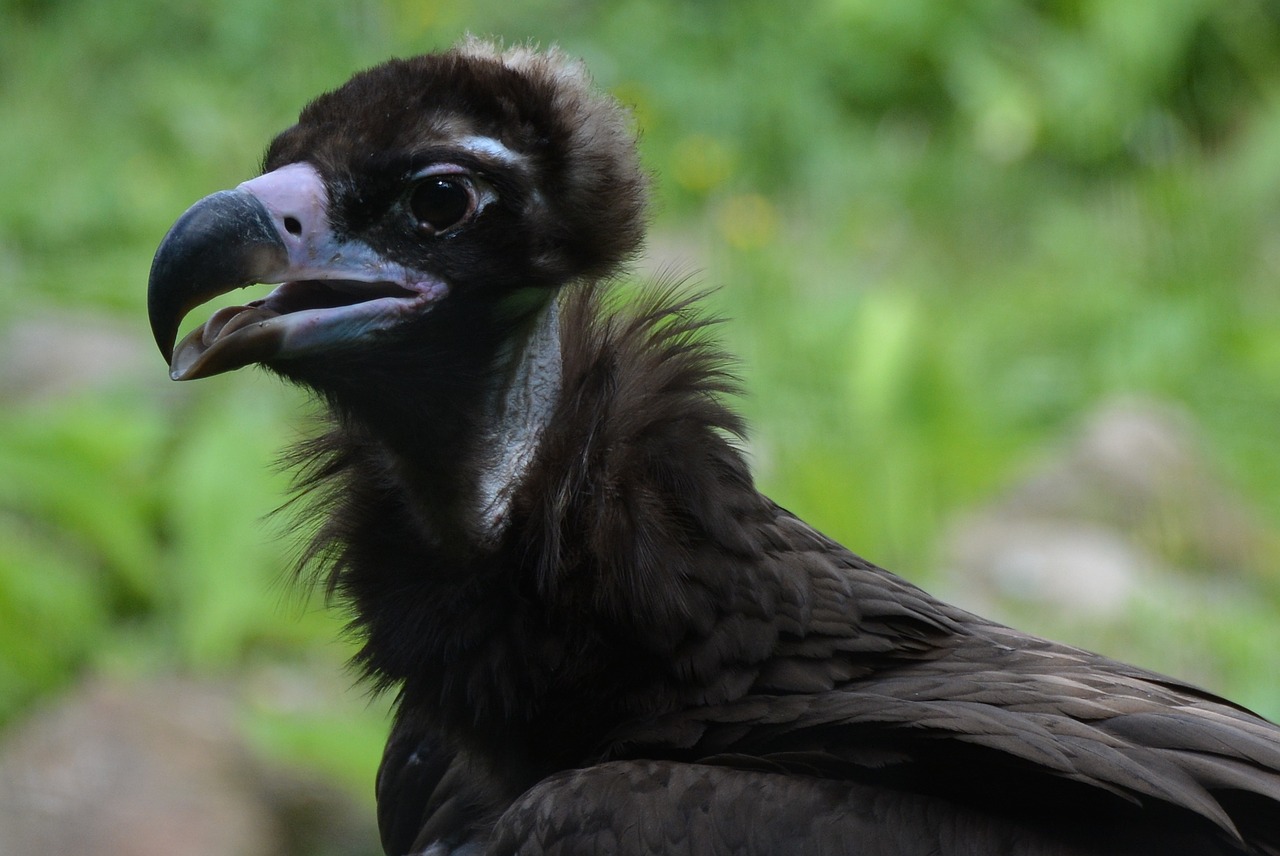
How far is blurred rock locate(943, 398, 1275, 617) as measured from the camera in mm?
5926

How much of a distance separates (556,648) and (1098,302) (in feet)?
19.0

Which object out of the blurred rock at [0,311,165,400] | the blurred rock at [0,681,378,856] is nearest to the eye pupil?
the blurred rock at [0,681,378,856]

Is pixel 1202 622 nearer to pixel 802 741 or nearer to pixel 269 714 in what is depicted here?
pixel 269 714

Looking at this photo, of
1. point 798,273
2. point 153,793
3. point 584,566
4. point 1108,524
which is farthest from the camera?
point 798,273

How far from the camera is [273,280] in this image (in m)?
2.38

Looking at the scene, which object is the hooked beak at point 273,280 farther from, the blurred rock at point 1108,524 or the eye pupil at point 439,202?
the blurred rock at point 1108,524

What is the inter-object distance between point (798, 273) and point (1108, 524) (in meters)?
1.74

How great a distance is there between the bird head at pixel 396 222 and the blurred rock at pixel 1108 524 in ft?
11.7

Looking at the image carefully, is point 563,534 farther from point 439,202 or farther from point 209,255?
point 209,255

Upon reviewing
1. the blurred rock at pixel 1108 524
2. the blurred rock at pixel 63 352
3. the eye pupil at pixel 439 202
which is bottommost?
the eye pupil at pixel 439 202

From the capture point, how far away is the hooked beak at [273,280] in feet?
7.53

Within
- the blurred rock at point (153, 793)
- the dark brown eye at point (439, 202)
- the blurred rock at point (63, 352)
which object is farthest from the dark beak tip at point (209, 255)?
the blurred rock at point (63, 352)

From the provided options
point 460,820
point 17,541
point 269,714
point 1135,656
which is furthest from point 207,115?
point 460,820

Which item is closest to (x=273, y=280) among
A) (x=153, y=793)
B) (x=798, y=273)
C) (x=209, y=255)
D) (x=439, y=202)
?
(x=209, y=255)
